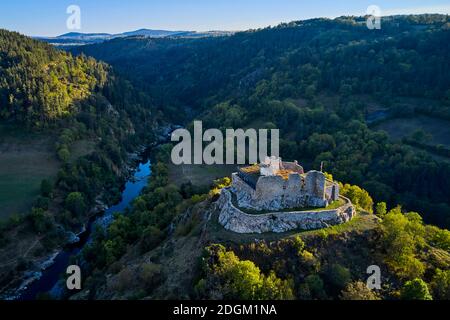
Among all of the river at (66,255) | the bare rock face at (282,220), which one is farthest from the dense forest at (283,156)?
the river at (66,255)

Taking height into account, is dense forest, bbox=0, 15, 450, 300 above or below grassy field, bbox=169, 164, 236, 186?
above

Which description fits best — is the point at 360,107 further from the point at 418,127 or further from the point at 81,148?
the point at 81,148

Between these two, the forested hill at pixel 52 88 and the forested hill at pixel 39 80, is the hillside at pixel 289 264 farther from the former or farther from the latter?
the forested hill at pixel 52 88

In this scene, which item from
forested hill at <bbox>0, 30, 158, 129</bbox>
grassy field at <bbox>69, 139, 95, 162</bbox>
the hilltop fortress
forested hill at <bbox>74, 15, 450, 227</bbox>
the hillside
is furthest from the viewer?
forested hill at <bbox>0, 30, 158, 129</bbox>

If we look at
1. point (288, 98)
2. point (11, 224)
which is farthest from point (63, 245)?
point (288, 98)

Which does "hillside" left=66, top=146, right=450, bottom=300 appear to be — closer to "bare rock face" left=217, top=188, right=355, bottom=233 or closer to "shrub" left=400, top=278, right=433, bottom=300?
"shrub" left=400, top=278, right=433, bottom=300

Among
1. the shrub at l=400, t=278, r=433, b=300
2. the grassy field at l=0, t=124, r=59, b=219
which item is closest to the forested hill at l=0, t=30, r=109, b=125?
the grassy field at l=0, t=124, r=59, b=219

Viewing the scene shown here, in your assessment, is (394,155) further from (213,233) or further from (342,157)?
(213,233)
